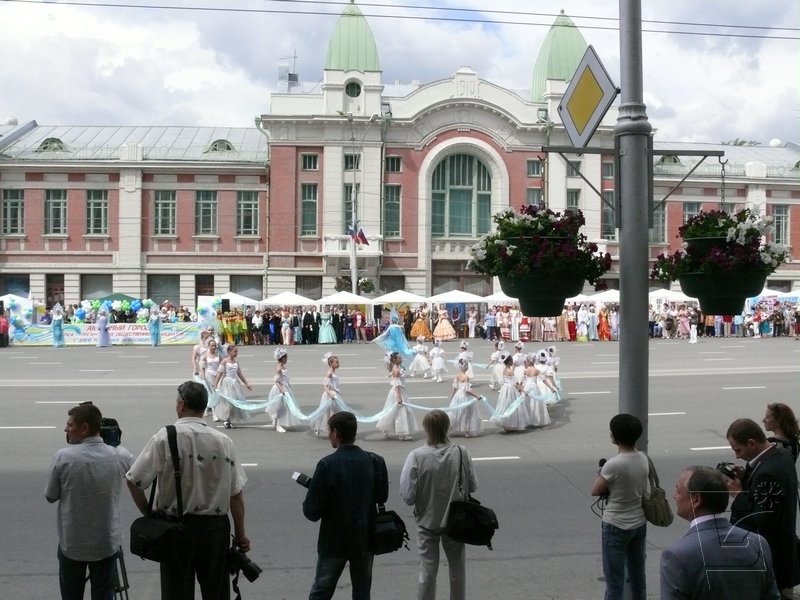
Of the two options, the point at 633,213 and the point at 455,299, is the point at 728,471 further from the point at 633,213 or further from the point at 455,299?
the point at 455,299

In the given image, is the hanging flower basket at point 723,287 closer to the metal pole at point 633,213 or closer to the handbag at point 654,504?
the metal pole at point 633,213

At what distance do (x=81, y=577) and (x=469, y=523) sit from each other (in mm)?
2390

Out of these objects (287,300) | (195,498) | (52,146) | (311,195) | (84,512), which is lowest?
(84,512)

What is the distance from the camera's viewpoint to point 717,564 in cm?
333

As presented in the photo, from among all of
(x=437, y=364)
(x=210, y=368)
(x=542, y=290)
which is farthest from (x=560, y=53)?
(x=542, y=290)

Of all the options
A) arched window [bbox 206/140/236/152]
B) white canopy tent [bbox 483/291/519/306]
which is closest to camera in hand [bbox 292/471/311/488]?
white canopy tent [bbox 483/291/519/306]

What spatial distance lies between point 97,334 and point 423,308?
1453 cm

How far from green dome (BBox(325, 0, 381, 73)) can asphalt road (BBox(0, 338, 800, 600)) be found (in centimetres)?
2244

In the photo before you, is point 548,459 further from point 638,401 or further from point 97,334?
point 97,334

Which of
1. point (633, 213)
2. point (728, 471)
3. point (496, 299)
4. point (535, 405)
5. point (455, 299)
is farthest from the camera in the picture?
point (496, 299)

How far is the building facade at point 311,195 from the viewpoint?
4594 centimetres

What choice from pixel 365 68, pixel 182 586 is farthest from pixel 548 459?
pixel 365 68

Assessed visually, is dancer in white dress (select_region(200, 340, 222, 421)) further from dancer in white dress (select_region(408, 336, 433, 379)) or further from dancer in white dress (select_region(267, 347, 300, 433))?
dancer in white dress (select_region(408, 336, 433, 379))

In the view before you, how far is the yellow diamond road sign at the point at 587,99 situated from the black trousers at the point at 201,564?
122 inches
